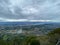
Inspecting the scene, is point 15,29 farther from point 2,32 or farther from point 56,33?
point 56,33

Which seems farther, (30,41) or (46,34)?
(46,34)

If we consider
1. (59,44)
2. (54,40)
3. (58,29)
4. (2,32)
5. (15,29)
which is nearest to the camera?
(59,44)

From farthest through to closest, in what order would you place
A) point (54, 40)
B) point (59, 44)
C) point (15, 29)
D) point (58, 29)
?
point (15, 29), point (58, 29), point (54, 40), point (59, 44)

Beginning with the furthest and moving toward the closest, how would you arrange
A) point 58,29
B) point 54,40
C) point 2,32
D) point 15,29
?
point 15,29
point 2,32
point 58,29
point 54,40

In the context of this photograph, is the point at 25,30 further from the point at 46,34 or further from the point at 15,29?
the point at 46,34

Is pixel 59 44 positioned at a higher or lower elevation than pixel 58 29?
lower

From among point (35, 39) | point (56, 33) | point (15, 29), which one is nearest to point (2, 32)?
point (15, 29)

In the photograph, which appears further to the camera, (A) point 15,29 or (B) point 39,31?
(A) point 15,29

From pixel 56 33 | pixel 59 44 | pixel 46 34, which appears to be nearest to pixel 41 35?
pixel 46 34

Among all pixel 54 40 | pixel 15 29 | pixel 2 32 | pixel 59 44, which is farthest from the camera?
pixel 15 29
